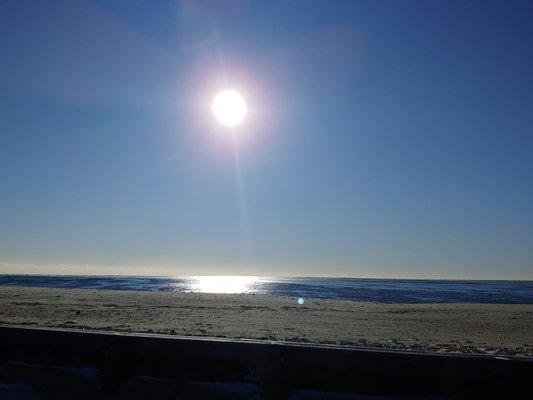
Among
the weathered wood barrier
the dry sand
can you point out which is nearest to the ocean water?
the dry sand

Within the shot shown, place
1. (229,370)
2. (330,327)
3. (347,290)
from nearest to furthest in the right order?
(229,370) → (330,327) → (347,290)

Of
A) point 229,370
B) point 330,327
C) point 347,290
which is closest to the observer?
point 229,370

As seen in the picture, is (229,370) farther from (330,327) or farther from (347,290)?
(347,290)

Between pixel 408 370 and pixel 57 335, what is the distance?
13.4 feet

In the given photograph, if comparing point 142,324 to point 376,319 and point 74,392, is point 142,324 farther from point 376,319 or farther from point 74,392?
point 74,392

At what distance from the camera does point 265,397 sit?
5.02 meters

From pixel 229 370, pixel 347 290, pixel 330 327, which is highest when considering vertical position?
pixel 347 290

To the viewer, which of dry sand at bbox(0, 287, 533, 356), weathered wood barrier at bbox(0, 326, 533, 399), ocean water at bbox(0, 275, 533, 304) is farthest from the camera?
ocean water at bbox(0, 275, 533, 304)

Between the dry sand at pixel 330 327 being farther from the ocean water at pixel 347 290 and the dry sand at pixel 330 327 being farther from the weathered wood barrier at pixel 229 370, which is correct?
the ocean water at pixel 347 290

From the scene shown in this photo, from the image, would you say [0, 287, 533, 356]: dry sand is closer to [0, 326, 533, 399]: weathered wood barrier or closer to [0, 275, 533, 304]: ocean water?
→ [0, 326, 533, 399]: weathered wood barrier

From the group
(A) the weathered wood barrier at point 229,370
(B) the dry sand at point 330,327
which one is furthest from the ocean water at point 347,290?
(A) the weathered wood barrier at point 229,370

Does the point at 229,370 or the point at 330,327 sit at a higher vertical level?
the point at 330,327

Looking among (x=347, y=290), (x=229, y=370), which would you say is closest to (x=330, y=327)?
(x=229, y=370)

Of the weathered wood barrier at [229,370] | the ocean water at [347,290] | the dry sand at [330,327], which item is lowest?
the weathered wood barrier at [229,370]
